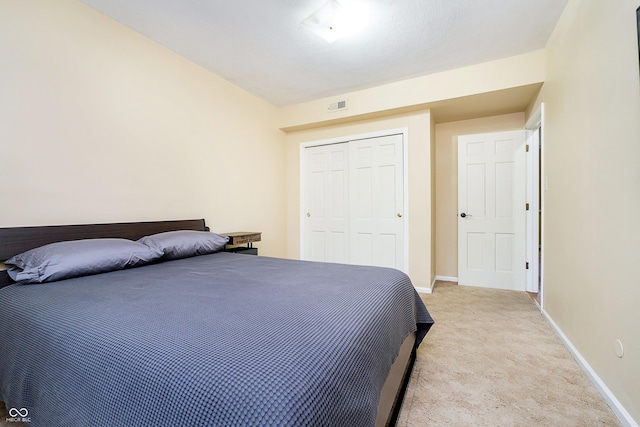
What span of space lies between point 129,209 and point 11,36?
4.21 ft

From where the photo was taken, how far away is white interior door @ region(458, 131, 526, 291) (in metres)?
3.47

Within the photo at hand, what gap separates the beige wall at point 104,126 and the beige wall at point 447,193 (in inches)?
114

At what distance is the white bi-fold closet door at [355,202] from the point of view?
3602 mm

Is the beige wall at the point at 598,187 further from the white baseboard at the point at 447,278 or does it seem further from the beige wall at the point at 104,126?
the beige wall at the point at 104,126

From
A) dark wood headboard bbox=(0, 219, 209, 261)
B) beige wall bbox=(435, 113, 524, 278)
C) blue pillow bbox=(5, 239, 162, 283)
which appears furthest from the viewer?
beige wall bbox=(435, 113, 524, 278)

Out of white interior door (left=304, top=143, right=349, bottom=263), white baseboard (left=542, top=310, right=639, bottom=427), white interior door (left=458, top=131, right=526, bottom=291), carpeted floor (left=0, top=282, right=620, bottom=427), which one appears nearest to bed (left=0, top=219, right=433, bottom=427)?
carpeted floor (left=0, top=282, right=620, bottom=427)

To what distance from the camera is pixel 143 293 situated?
1.30 meters

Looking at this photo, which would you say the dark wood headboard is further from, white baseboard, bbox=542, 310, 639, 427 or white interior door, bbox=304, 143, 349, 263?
white baseboard, bbox=542, 310, 639, 427

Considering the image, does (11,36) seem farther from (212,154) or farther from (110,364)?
(110,364)

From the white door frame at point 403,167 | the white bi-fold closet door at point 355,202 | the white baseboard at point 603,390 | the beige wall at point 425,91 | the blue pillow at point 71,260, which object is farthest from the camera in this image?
the white bi-fold closet door at point 355,202

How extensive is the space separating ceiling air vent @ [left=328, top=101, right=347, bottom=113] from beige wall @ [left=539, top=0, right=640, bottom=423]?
7.01 feet
